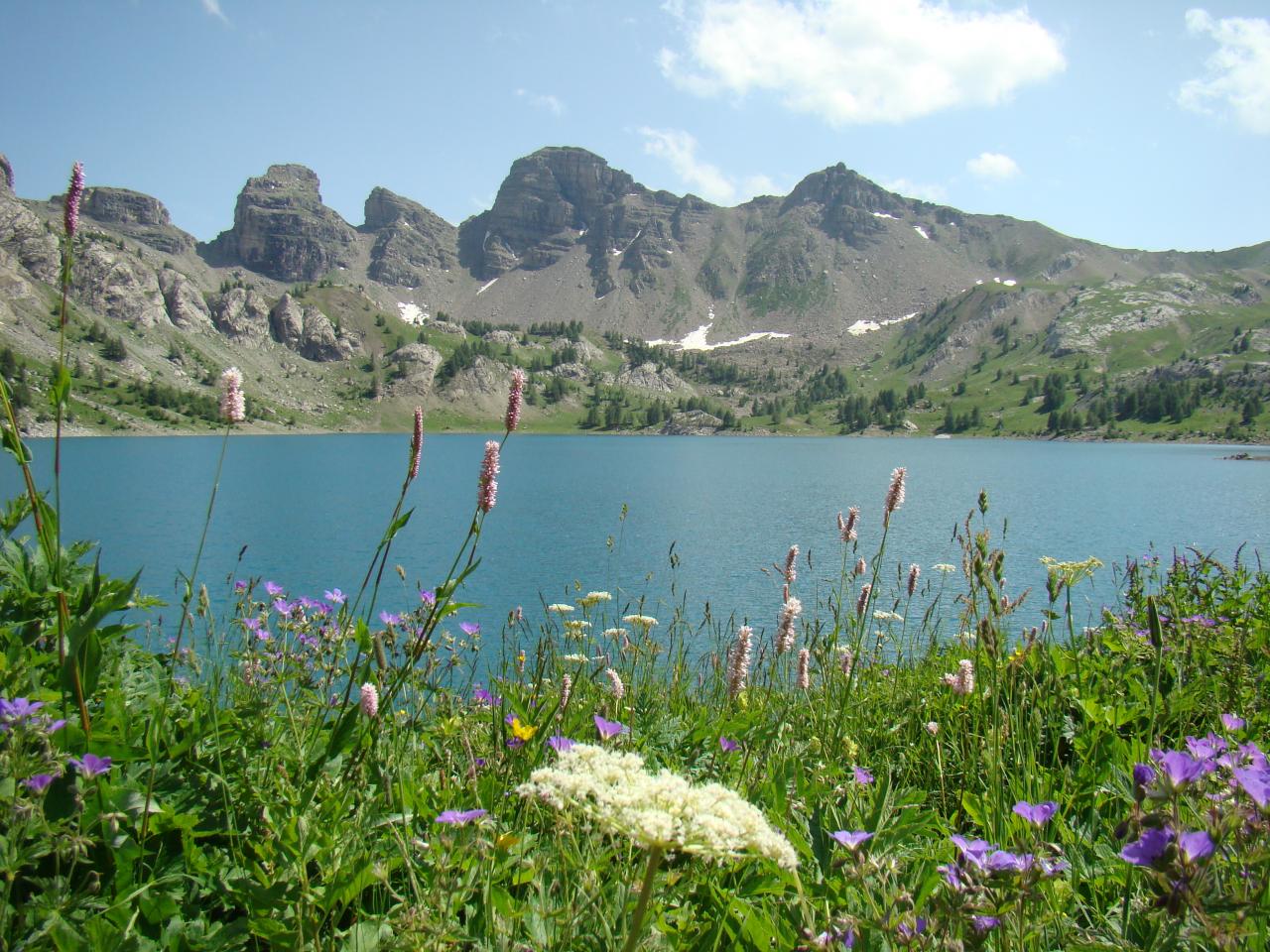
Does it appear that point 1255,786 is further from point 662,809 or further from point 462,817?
point 462,817

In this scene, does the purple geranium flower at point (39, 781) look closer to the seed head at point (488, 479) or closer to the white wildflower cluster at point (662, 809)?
the white wildflower cluster at point (662, 809)

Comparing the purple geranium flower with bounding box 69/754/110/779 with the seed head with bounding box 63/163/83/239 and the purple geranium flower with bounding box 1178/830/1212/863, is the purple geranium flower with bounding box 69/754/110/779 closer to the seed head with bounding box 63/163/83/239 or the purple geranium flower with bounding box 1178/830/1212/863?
the seed head with bounding box 63/163/83/239

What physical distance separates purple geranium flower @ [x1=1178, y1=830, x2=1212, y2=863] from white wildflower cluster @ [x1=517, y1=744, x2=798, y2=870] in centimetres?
78

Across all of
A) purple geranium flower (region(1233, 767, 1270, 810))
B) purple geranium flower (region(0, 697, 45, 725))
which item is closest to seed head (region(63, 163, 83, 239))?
purple geranium flower (region(0, 697, 45, 725))

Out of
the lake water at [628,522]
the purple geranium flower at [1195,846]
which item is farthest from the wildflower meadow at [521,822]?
the lake water at [628,522]

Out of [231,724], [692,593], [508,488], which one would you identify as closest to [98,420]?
[508,488]

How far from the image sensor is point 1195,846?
1353 millimetres

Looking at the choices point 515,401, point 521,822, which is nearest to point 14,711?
point 515,401

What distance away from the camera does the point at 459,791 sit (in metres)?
3.35

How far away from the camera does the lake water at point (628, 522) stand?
2988cm

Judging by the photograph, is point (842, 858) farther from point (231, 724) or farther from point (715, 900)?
point (231, 724)

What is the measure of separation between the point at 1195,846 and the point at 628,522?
51.6 metres

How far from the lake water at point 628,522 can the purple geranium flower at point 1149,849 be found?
4.11 m

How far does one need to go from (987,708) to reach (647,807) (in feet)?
16.1
